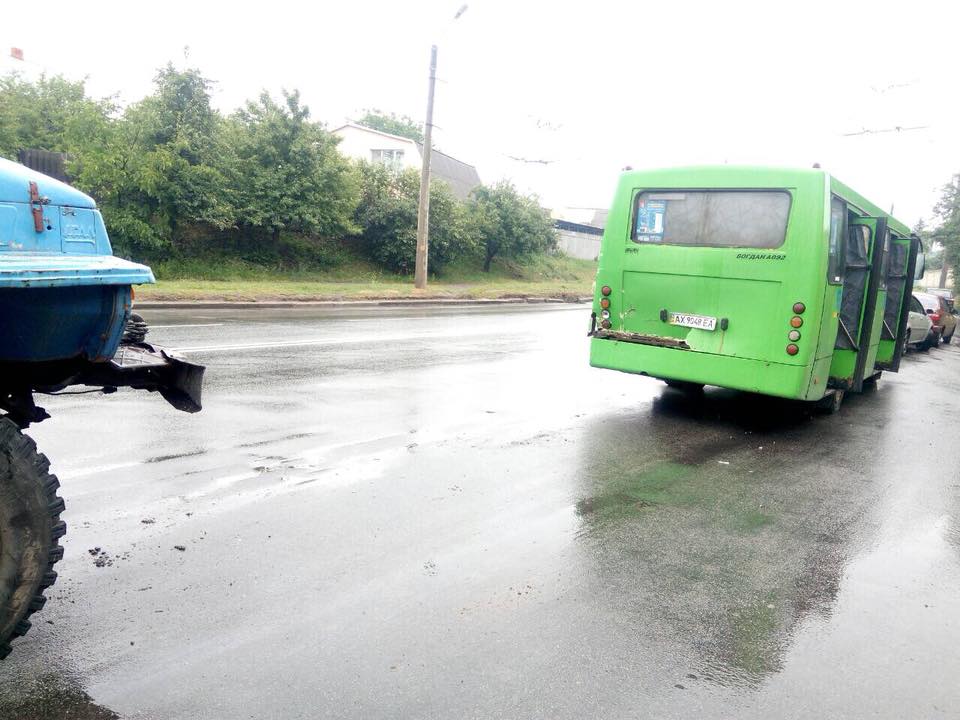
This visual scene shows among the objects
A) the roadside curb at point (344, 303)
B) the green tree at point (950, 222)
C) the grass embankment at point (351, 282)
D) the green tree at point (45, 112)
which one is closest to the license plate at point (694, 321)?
the roadside curb at point (344, 303)

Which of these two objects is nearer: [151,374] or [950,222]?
[151,374]

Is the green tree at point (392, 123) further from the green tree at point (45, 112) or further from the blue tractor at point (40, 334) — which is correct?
the blue tractor at point (40, 334)

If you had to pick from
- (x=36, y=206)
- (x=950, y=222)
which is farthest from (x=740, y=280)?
(x=950, y=222)

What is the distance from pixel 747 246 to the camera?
7918mm

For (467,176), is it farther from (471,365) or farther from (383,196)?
(471,365)

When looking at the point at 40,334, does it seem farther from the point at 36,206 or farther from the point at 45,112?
the point at 45,112

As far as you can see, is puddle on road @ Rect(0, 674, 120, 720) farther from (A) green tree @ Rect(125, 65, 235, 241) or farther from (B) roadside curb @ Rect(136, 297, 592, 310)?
(A) green tree @ Rect(125, 65, 235, 241)

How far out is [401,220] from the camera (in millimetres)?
32844

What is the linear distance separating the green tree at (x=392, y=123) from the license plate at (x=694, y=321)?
228ft

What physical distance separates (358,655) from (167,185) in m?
25.9

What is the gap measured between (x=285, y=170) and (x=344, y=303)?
9860mm

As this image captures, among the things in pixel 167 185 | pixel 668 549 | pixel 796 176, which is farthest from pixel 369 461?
pixel 167 185

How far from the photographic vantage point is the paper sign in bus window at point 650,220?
28.1 feet

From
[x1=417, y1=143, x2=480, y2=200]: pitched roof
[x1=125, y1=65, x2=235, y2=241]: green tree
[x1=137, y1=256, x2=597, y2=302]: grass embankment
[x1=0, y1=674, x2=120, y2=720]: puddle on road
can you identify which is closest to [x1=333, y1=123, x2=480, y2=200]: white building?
[x1=417, y1=143, x2=480, y2=200]: pitched roof
